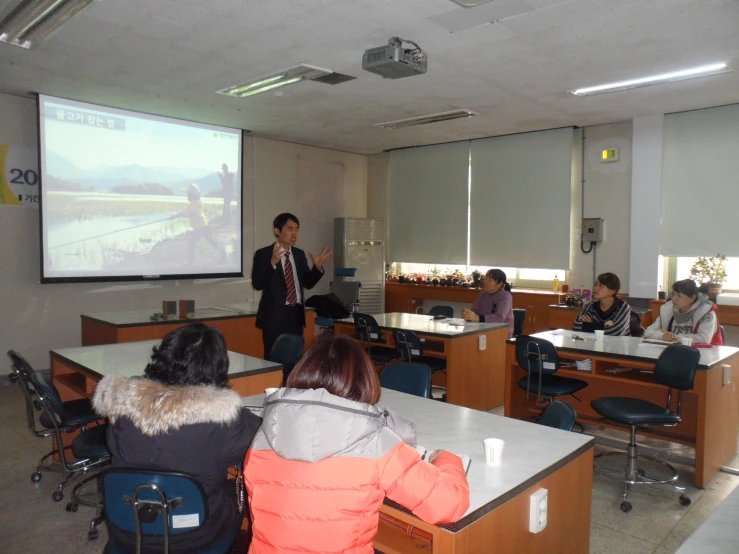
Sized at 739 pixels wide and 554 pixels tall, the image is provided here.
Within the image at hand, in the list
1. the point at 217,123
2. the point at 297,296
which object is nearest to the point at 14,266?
the point at 217,123

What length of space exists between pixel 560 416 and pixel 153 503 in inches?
63.9

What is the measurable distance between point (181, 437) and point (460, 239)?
23.9 feet

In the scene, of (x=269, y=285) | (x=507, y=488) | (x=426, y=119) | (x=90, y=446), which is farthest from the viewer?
(x=426, y=119)

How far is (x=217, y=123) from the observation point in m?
7.32

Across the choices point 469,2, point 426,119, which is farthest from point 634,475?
point 426,119

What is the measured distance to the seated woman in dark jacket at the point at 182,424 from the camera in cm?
181

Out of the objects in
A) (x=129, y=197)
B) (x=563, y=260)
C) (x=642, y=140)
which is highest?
(x=642, y=140)

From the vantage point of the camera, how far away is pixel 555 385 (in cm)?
425

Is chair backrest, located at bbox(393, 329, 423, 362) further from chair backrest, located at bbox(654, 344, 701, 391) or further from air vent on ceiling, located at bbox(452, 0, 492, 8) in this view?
air vent on ceiling, located at bbox(452, 0, 492, 8)

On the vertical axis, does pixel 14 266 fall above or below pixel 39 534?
above

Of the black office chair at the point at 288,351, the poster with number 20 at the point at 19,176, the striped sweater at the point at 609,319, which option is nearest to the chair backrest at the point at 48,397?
the black office chair at the point at 288,351

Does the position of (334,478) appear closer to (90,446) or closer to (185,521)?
(185,521)

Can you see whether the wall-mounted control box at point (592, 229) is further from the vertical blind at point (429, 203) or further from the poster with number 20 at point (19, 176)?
the poster with number 20 at point (19, 176)

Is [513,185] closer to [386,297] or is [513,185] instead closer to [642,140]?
[642,140]
